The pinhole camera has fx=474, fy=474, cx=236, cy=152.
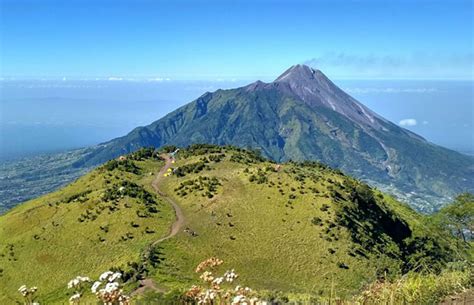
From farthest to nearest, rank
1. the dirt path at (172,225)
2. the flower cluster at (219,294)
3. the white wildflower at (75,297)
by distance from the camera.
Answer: the dirt path at (172,225) → the white wildflower at (75,297) → the flower cluster at (219,294)

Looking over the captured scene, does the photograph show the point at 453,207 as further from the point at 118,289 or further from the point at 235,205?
the point at 118,289

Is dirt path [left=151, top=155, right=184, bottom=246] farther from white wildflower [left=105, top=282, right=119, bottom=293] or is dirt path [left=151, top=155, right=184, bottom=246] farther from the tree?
white wildflower [left=105, top=282, right=119, bottom=293]

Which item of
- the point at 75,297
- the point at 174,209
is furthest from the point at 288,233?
the point at 75,297

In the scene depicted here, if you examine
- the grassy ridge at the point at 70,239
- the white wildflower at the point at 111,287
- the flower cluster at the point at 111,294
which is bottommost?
the grassy ridge at the point at 70,239

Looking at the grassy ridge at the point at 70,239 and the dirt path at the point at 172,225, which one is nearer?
the dirt path at the point at 172,225

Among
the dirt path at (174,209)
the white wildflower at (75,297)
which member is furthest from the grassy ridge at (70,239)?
the white wildflower at (75,297)

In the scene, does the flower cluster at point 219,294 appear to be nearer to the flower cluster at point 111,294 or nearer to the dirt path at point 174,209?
the flower cluster at point 111,294
